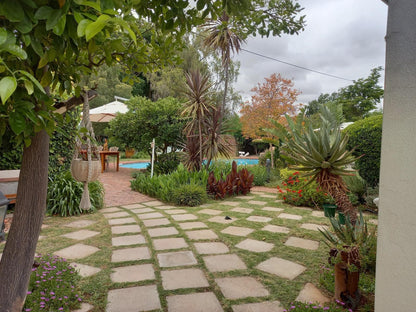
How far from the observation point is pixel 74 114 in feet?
18.2

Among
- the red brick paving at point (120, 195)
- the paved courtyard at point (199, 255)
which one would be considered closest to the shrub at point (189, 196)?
the paved courtyard at point (199, 255)

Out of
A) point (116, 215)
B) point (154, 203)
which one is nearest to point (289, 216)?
point (154, 203)

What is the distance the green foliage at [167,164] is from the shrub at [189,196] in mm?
3189

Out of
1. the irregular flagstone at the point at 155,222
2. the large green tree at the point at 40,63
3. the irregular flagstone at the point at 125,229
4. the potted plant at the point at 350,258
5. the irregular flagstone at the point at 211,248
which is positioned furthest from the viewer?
the irregular flagstone at the point at 155,222

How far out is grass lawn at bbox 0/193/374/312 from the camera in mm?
2205

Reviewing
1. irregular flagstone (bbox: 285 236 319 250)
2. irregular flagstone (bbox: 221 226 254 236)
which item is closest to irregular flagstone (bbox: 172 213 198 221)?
irregular flagstone (bbox: 221 226 254 236)

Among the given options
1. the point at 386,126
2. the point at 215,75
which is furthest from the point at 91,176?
the point at 215,75

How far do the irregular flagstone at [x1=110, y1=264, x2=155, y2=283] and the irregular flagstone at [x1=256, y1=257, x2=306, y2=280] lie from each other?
1.12 meters

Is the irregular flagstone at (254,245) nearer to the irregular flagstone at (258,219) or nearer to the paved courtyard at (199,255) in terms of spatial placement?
the paved courtyard at (199,255)

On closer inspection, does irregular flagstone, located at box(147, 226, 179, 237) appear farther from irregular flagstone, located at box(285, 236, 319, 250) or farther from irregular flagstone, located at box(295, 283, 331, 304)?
irregular flagstone, located at box(295, 283, 331, 304)

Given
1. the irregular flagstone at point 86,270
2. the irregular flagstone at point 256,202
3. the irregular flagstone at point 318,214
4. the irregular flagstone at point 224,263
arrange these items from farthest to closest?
1. the irregular flagstone at point 256,202
2. the irregular flagstone at point 318,214
3. the irregular flagstone at point 224,263
4. the irregular flagstone at point 86,270

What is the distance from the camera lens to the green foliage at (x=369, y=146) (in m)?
5.05

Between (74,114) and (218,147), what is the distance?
11.5 feet

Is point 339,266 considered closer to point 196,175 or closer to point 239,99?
point 196,175
